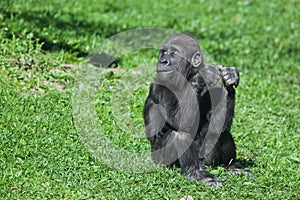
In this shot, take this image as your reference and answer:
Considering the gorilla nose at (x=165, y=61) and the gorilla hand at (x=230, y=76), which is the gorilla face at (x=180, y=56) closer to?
the gorilla nose at (x=165, y=61)

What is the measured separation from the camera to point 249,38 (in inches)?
441

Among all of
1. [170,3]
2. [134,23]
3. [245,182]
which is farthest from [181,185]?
[170,3]

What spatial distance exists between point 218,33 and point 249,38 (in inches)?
21.4

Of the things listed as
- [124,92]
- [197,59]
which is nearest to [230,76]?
[197,59]

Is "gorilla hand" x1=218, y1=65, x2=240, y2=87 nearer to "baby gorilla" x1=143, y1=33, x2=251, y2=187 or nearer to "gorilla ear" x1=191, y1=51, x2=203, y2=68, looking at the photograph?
"baby gorilla" x1=143, y1=33, x2=251, y2=187

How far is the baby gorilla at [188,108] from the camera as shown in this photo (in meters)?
5.71

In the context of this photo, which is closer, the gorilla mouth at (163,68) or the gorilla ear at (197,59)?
the gorilla mouth at (163,68)

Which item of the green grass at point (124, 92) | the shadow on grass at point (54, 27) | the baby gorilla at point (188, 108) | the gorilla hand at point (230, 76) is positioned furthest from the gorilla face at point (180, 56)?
the shadow on grass at point (54, 27)

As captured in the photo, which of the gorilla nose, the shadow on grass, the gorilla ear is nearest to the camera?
the gorilla nose

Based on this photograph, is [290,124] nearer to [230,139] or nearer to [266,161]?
[266,161]

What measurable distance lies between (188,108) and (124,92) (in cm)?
226

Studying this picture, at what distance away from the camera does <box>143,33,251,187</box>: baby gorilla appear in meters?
5.71

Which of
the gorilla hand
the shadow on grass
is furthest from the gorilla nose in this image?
the shadow on grass

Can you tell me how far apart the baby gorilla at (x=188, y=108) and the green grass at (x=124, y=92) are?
24 cm
